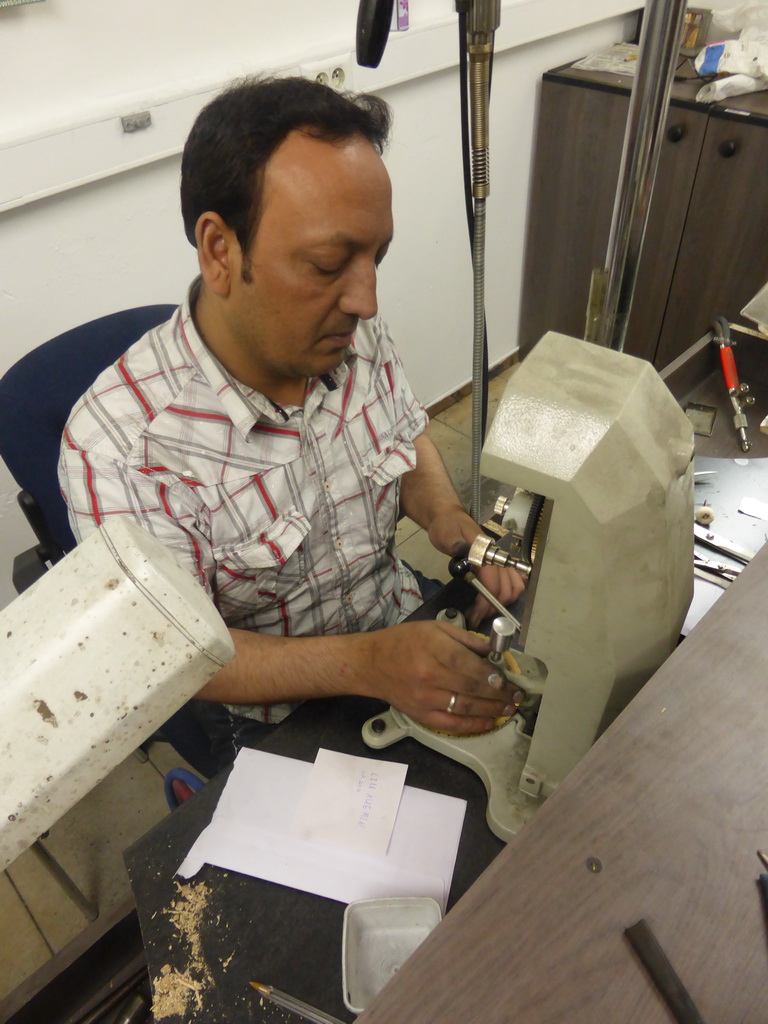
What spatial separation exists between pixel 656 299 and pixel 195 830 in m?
2.43

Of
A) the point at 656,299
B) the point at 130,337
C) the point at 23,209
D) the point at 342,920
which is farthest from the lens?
the point at 656,299

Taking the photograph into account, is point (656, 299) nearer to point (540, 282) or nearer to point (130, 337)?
point (540, 282)

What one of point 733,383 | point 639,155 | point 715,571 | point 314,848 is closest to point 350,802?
point 314,848

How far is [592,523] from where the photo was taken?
0.53 metres

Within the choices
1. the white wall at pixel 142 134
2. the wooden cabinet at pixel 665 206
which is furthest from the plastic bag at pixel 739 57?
the white wall at pixel 142 134

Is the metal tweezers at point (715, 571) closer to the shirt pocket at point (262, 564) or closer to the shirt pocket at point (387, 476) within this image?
the shirt pocket at point (387, 476)

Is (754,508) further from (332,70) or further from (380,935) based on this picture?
(332,70)

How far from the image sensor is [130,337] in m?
1.08

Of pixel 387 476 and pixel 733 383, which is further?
pixel 733 383

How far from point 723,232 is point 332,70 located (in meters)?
1.41

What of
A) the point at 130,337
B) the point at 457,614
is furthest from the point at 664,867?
the point at 130,337

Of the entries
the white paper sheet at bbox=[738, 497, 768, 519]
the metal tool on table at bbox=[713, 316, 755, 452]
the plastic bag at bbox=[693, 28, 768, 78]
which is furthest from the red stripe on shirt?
the plastic bag at bbox=[693, 28, 768, 78]

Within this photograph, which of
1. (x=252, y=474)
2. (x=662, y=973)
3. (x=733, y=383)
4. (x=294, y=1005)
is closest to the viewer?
(x=662, y=973)

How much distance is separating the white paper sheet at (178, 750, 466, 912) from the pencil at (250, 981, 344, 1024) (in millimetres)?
96
